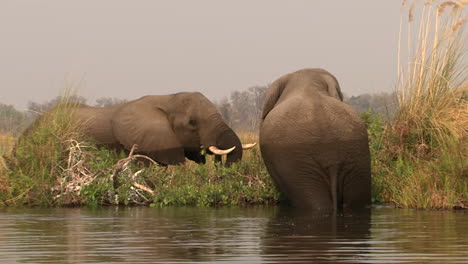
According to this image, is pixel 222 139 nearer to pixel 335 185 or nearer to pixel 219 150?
pixel 219 150

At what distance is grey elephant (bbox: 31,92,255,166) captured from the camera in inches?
663

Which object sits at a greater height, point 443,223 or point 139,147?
point 139,147

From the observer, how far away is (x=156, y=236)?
9.43 metres

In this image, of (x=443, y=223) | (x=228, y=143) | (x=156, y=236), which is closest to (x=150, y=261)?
(x=156, y=236)

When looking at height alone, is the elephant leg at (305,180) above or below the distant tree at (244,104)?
below

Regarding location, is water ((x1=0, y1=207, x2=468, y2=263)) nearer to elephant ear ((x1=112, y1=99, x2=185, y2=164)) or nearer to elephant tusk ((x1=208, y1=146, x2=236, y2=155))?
elephant tusk ((x1=208, y1=146, x2=236, y2=155))

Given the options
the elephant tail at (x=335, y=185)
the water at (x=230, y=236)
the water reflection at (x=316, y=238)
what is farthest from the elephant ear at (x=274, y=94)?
the water reflection at (x=316, y=238)

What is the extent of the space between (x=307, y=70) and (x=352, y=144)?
71.0 inches

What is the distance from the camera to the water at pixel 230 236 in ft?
25.0

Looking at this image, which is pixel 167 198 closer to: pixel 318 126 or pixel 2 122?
pixel 318 126

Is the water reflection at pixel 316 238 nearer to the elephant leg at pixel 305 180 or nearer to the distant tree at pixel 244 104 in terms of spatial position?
the elephant leg at pixel 305 180

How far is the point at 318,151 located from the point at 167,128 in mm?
5650

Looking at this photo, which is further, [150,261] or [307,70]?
[307,70]

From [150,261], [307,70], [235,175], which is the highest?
[307,70]
